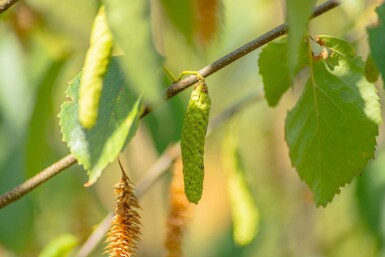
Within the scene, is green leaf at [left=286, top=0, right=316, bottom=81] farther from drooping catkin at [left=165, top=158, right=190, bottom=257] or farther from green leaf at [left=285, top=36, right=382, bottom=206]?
drooping catkin at [left=165, top=158, right=190, bottom=257]

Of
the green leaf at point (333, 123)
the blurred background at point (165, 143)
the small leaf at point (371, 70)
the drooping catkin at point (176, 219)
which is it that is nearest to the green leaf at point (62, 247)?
the blurred background at point (165, 143)

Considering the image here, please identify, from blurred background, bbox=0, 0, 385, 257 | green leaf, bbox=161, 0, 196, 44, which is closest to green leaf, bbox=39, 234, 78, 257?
blurred background, bbox=0, 0, 385, 257

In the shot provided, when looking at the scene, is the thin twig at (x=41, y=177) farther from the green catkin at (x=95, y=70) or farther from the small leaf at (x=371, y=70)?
the small leaf at (x=371, y=70)

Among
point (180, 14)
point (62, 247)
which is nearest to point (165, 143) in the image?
point (62, 247)

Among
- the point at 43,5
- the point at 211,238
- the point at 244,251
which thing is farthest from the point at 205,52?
the point at 211,238

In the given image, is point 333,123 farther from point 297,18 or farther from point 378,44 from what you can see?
point 297,18
